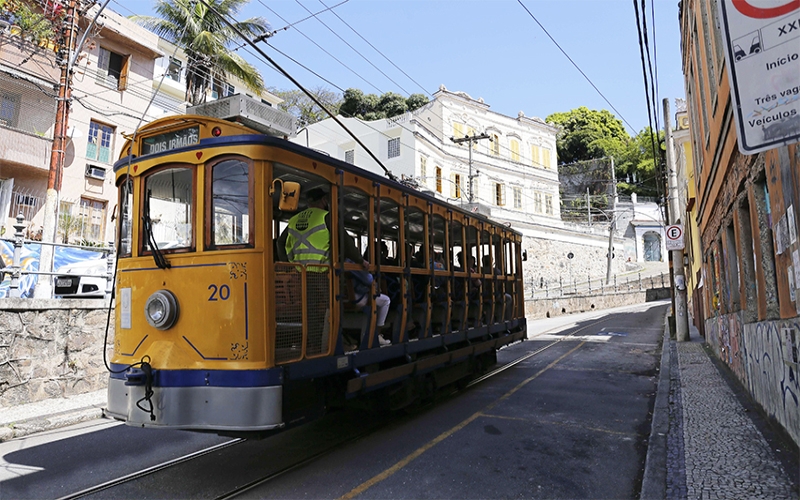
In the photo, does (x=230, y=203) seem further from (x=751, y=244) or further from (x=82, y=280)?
(x=751, y=244)

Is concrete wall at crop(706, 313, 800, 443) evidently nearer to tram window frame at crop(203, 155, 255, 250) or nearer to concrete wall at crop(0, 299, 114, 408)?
tram window frame at crop(203, 155, 255, 250)

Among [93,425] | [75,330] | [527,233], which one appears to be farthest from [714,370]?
[527,233]

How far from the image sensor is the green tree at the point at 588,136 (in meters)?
65.1

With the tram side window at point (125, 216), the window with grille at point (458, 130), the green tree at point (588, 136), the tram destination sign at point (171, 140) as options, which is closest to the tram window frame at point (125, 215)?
the tram side window at point (125, 216)

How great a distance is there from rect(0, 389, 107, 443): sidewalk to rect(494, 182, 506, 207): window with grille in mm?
37332

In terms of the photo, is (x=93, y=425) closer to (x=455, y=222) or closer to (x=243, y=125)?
(x=243, y=125)

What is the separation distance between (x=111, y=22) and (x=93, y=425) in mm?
17392

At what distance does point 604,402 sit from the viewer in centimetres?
807

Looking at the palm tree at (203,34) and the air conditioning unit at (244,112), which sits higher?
the palm tree at (203,34)

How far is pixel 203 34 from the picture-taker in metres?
18.1

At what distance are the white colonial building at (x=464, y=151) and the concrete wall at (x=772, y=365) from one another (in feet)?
80.8

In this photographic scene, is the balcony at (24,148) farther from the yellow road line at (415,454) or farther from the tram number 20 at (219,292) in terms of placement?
the yellow road line at (415,454)

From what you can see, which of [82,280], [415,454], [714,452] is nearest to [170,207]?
[415,454]

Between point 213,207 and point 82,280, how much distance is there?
7.17 metres
